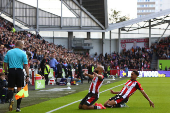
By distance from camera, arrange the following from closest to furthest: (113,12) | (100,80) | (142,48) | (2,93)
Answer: (100,80) → (2,93) → (142,48) → (113,12)

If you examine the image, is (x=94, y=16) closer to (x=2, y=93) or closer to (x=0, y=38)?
(x=0, y=38)

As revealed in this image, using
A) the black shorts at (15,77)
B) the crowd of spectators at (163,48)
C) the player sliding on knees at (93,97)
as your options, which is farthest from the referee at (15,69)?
the crowd of spectators at (163,48)

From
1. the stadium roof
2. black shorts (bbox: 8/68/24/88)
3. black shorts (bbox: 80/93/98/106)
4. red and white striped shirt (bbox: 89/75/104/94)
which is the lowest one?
black shorts (bbox: 80/93/98/106)

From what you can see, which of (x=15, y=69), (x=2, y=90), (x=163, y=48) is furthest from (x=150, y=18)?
(x=15, y=69)

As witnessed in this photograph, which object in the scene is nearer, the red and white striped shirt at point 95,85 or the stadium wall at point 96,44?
the red and white striped shirt at point 95,85

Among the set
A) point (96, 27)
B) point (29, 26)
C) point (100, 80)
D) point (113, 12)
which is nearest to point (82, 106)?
point (100, 80)

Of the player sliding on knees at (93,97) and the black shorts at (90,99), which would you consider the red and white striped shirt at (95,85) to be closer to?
the player sliding on knees at (93,97)

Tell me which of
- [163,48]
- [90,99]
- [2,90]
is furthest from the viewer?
[163,48]

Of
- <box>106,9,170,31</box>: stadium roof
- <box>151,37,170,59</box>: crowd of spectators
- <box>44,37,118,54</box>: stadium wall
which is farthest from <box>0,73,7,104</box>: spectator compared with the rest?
<box>151,37,170,59</box>: crowd of spectators

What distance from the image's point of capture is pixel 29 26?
174ft

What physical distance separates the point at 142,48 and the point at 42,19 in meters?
21.5

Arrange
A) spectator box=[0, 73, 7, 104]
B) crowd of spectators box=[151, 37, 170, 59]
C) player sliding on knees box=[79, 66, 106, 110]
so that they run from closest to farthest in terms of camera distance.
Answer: player sliding on knees box=[79, 66, 106, 110] < spectator box=[0, 73, 7, 104] < crowd of spectators box=[151, 37, 170, 59]

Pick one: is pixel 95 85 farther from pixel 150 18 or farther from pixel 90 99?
pixel 150 18

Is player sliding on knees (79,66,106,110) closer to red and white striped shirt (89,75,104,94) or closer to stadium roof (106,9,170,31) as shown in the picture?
red and white striped shirt (89,75,104,94)
